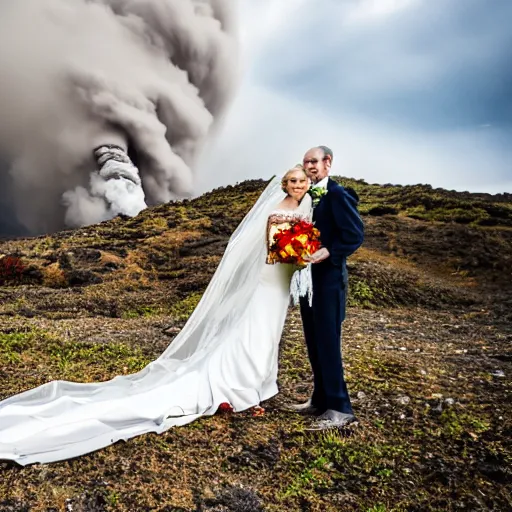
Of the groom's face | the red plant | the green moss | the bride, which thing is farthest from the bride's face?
the green moss

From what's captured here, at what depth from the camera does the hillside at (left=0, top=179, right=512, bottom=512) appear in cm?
303

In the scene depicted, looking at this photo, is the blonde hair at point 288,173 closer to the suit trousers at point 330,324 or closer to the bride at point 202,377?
the bride at point 202,377

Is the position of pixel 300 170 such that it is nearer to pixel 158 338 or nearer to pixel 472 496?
pixel 472 496

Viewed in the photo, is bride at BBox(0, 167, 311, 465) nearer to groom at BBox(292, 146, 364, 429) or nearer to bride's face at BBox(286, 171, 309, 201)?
bride's face at BBox(286, 171, 309, 201)

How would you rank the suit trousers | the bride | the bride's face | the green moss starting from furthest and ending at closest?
the green moss < the bride's face < the suit trousers < the bride

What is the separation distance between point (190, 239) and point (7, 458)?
54.3 feet

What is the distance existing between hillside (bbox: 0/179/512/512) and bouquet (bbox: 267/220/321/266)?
1.46m

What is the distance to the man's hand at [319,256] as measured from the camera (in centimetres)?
359

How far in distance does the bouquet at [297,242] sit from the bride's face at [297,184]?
0.94ft

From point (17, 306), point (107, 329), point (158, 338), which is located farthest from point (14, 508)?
point (17, 306)

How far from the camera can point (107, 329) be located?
323 inches

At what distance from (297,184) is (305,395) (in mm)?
2239

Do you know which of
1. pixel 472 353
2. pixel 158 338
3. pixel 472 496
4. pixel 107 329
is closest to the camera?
pixel 472 496

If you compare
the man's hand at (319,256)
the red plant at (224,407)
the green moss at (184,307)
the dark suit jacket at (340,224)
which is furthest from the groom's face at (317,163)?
the green moss at (184,307)
